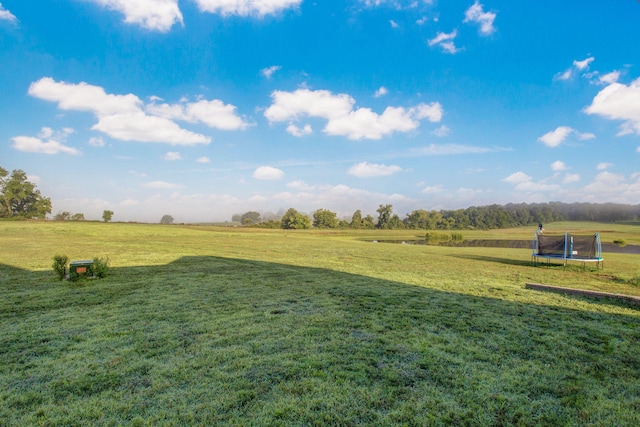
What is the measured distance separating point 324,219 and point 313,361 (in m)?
91.8

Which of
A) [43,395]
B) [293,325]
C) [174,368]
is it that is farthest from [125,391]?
[293,325]

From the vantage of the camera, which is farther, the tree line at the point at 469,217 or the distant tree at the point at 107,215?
the tree line at the point at 469,217

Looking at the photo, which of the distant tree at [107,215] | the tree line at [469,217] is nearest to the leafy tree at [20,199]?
the distant tree at [107,215]

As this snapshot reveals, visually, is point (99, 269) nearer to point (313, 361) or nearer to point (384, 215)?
point (313, 361)

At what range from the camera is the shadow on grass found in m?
2.60

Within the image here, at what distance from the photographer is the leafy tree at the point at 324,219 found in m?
95.1

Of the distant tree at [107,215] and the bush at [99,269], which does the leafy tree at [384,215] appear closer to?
the distant tree at [107,215]

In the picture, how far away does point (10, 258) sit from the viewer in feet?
39.1

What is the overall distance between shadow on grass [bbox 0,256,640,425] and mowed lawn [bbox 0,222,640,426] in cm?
2

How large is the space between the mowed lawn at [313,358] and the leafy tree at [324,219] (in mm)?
87830

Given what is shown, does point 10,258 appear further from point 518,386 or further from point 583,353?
point 583,353

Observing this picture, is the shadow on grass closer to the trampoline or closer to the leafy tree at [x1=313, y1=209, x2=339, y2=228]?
the trampoline

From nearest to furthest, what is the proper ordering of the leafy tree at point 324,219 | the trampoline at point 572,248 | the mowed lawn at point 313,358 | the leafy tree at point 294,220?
the mowed lawn at point 313,358 → the trampoline at point 572,248 → the leafy tree at point 294,220 → the leafy tree at point 324,219

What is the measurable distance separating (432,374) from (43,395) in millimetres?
3785
